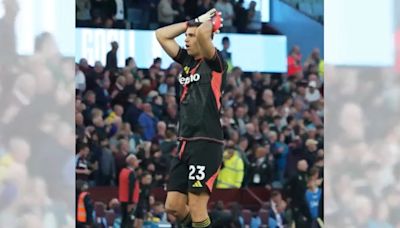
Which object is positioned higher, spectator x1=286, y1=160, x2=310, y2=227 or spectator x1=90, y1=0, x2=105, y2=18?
spectator x1=90, y1=0, x2=105, y2=18

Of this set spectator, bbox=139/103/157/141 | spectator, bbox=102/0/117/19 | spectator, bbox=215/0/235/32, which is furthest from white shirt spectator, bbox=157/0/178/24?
spectator, bbox=139/103/157/141

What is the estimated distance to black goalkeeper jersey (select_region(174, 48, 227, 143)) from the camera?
723 cm

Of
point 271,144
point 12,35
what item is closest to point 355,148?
point 12,35

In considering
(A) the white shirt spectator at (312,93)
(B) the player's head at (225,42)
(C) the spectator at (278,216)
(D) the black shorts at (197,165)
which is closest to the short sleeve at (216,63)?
(D) the black shorts at (197,165)

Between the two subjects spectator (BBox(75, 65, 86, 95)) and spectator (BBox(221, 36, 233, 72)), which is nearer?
spectator (BBox(75, 65, 86, 95))

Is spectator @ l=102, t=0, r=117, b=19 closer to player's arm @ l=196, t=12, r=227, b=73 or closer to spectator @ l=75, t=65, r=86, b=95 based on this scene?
spectator @ l=75, t=65, r=86, b=95

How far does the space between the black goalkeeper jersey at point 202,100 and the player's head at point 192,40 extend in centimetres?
8

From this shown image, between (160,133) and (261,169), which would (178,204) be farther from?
(261,169)

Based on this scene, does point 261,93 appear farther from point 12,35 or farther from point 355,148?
point 12,35

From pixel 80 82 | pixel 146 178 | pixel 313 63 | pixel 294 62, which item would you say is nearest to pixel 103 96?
pixel 80 82

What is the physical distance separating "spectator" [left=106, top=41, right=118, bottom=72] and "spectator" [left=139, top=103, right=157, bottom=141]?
83 centimetres

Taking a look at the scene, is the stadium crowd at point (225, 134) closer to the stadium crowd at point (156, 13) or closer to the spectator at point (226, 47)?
the spectator at point (226, 47)

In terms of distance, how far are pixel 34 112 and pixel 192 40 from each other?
1.87 m

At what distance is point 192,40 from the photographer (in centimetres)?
722
